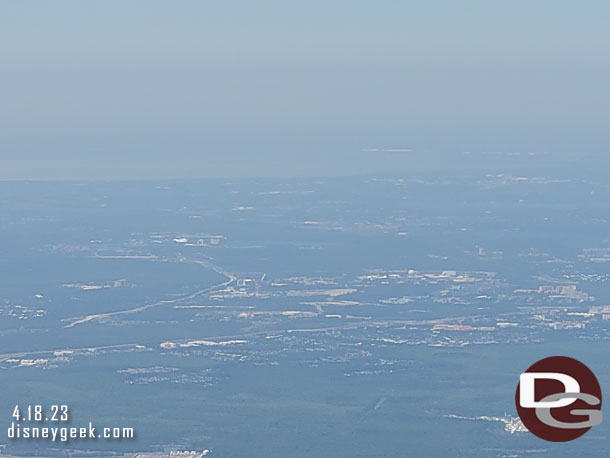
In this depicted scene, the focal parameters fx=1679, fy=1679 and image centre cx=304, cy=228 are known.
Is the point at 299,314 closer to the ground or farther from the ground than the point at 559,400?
farther from the ground

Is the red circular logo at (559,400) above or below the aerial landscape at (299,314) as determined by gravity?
below

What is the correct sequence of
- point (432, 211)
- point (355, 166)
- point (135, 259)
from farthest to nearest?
point (355, 166) → point (432, 211) → point (135, 259)

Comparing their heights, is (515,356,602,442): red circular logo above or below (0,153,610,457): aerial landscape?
below

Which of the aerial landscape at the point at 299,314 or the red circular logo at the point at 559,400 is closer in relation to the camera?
the red circular logo at the point at 559,400

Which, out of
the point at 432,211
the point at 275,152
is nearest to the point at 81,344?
the point at 432,211

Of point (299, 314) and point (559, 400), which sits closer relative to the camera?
point (559, 400)

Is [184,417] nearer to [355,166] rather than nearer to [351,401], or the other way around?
[351,401]

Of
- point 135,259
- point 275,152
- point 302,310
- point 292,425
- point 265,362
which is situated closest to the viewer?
point 292,425

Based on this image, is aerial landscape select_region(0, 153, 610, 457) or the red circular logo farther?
aerial landscape select_region(0, 153, 610, 457)
